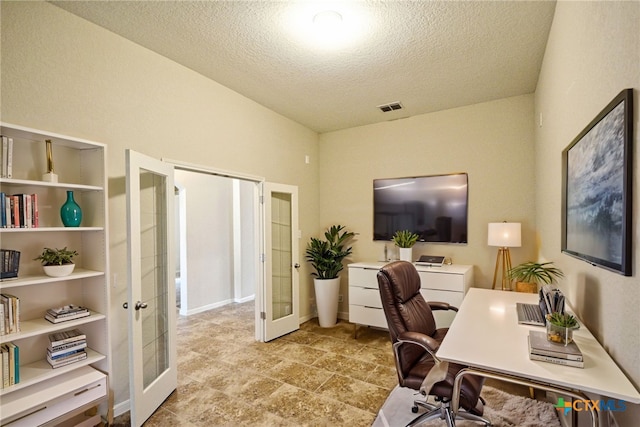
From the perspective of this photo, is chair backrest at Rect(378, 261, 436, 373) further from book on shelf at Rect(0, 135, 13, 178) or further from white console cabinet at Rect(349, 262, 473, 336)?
book on shelf at Rect(0, 135, 13, 178)

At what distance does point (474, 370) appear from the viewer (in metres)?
1.36

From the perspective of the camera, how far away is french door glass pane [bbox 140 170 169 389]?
2.46m

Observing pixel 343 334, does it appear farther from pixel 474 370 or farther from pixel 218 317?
pixel 474 370

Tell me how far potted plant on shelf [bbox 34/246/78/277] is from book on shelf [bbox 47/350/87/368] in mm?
544

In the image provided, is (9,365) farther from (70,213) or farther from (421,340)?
(421,340)

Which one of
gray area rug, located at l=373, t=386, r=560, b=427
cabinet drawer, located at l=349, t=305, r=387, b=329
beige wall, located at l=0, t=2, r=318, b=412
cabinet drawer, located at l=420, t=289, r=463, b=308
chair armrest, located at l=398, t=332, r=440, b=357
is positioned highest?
beige wall, located at l=0, t=2, r=318, b=412

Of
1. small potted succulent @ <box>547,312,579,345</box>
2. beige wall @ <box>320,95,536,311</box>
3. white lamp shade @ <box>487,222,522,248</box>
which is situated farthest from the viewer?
Result: beige wall @ <box>320,95,536,311</box>

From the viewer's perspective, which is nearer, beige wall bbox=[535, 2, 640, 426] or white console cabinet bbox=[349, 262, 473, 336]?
beige wall bbox=[535, 2, 640, 426]

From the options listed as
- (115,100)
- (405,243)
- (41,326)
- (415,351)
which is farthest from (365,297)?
(115,100)

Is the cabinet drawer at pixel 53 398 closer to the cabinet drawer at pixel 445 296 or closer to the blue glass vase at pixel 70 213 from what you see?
the blue glass vase at pixel 70 213

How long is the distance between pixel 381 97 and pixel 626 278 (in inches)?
121

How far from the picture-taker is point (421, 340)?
6.07ft

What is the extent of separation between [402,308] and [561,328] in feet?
2.89

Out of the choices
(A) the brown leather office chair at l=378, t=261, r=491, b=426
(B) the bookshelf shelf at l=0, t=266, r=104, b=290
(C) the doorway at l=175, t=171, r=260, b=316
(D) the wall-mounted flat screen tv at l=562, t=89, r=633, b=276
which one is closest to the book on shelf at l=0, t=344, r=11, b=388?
(B) the bookshelf shelf at l=0, t=266, r=104, b=290
